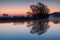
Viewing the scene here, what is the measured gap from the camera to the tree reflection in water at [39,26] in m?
1.39

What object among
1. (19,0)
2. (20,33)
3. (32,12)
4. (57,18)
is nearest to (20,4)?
(19,0)

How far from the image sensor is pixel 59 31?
1.39 m

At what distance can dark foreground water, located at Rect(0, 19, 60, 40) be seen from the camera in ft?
4.54

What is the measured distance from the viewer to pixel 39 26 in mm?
1413

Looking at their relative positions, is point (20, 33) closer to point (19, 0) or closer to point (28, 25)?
point (28, 25)

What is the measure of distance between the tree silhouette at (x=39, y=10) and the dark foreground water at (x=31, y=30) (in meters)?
0.06

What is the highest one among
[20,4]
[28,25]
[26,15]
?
[20,4]

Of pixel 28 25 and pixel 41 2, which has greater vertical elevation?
pixel 41 2

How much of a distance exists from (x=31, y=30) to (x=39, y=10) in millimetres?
218

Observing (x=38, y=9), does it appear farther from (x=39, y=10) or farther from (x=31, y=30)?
(x=31, y=30)

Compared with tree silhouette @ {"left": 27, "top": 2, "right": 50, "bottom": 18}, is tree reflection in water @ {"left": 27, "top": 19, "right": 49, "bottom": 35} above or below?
below

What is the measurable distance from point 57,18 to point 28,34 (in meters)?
0.33

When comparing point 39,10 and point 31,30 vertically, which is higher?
point 39,10

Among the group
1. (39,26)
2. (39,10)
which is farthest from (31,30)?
(39,10)
